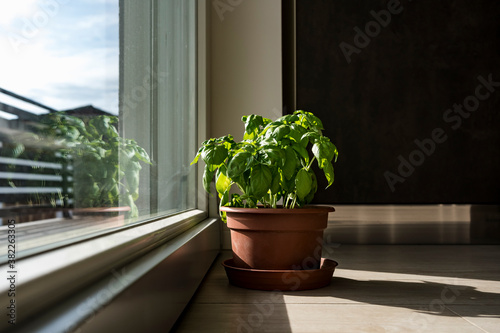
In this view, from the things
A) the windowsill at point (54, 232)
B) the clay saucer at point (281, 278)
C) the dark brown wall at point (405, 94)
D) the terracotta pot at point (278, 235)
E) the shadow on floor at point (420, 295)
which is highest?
the dark brown wall at point (405, 94)

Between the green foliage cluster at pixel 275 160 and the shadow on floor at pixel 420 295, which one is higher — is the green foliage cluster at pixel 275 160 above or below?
above

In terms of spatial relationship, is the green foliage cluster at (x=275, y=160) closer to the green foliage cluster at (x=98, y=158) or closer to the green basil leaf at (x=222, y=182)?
the green basil leaf at (x=222, y=182)

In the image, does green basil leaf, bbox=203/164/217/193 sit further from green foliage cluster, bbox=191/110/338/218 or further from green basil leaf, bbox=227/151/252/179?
green basil leaf, bbox=227/151/252/179

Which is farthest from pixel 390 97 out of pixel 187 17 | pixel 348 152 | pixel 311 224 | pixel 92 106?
pixel 92 106

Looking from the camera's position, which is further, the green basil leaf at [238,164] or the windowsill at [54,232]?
the green basil leaf at [238,164]

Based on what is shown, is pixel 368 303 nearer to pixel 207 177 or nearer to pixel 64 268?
pixel 207 177

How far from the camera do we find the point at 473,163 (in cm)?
226

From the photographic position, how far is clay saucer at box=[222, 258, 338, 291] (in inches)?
46.1

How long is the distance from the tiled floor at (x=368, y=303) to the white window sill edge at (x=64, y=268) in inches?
11.0

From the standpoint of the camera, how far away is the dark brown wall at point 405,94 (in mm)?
2254

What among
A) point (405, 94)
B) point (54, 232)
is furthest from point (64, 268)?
point (405, 94)

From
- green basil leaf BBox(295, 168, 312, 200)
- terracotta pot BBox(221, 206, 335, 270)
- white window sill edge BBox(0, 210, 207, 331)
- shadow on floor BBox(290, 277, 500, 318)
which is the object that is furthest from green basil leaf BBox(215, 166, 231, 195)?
white window sill edge BBox(0, 210, 207, 331)

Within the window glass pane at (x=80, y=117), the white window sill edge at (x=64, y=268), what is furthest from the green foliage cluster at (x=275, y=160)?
the white window sill edge at (x=64, y=268)

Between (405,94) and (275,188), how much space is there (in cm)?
134
